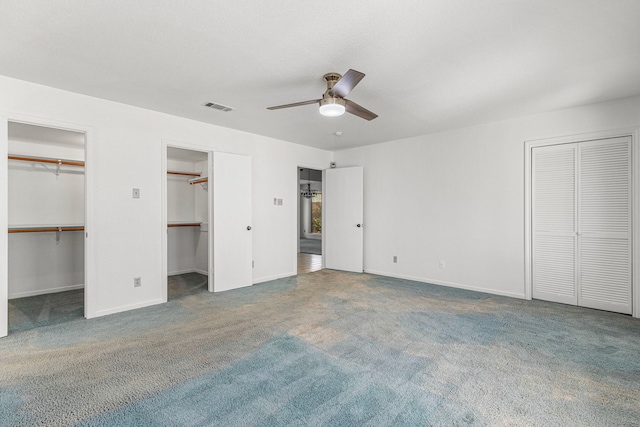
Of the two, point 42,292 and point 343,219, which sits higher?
point 343,219

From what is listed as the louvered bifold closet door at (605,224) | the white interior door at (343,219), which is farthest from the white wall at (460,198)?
the louvered bifold closet door at (605,224)

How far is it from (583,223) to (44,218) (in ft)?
24.4

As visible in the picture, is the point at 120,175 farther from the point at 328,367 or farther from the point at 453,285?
the point at 453,285

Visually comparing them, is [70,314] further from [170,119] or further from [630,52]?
[630,52]

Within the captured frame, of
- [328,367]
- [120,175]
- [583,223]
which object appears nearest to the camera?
[328,367]

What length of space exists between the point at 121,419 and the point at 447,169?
4.90 meters

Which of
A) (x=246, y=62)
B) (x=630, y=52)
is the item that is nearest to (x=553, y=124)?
(x=630, y=52)

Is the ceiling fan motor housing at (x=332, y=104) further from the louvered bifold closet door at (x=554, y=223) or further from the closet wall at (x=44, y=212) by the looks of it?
the closet wall at (x=44, y=212)

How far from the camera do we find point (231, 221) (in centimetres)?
492

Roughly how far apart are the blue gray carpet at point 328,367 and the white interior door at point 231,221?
925mm

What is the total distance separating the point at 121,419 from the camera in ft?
6.03

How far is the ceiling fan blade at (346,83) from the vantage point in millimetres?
2400

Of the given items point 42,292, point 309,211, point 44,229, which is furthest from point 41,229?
point 309,211

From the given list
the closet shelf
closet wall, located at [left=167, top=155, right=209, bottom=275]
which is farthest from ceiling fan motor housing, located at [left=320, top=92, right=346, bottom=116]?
the closet shelf
